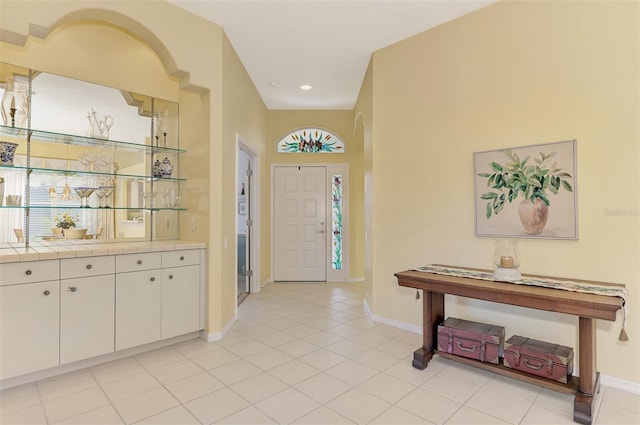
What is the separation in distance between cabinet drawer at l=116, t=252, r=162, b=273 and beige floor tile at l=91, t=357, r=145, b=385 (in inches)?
29.3

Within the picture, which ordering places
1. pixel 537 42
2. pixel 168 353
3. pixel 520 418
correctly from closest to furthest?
1. pixel 520 418
2. pixel 537 42
3. pixel 168 353

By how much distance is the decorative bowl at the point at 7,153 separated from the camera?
2.51m

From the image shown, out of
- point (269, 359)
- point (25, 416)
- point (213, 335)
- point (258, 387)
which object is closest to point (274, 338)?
point (269, 359)

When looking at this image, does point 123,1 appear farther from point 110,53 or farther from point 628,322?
point 628,322

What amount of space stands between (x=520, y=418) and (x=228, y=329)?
2.63m

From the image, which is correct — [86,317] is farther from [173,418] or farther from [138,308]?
[173,418]

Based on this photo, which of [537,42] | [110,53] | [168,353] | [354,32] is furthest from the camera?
[354,32]

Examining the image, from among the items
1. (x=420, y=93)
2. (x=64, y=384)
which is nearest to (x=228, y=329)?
(x=64, y=384)

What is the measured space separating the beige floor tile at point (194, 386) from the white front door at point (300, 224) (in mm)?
3470

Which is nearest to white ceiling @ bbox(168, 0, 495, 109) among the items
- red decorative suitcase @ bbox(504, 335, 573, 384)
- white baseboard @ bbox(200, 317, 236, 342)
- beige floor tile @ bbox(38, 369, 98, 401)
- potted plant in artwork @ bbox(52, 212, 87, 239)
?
potted plant in artwork @ bbox(52, 212, 87, 239)

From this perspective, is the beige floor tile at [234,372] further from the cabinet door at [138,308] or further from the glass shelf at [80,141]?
the glass shelf at [80,141]

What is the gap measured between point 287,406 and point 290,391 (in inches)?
7.2

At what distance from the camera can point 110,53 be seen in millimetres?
3199

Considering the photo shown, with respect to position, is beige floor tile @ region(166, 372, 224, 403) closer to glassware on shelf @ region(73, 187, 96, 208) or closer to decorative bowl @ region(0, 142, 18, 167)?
glassware on shelf @ region(73, 187, 96, 208)
